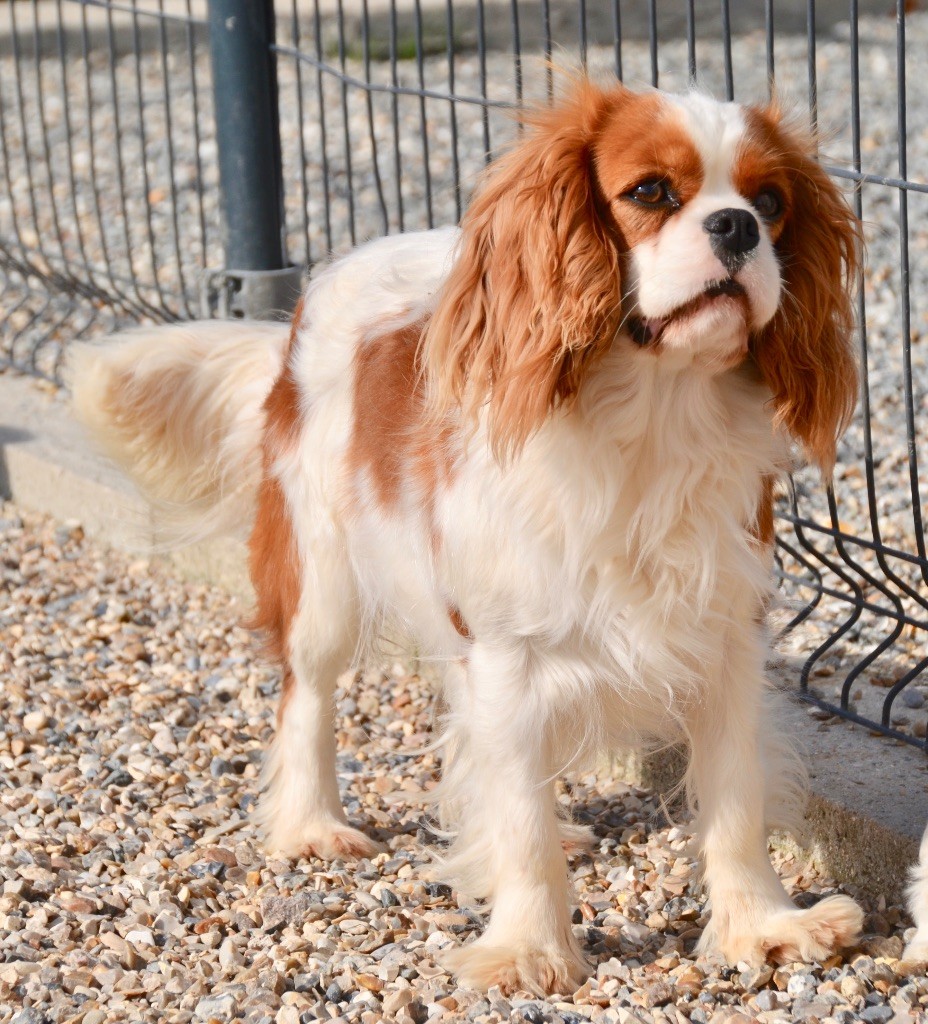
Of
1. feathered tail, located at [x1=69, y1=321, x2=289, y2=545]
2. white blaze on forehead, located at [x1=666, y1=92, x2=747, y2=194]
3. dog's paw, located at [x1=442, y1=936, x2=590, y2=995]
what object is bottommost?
dog's paw, located at [x1=442, y1=936, x2=590, y2=995]

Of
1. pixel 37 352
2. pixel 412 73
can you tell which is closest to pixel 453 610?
pixel 37 352

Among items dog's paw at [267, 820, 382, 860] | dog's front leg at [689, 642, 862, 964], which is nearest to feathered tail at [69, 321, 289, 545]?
dog's paw at [267, 820, 382, 860]

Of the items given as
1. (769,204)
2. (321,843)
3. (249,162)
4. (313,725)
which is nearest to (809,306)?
(769,204)

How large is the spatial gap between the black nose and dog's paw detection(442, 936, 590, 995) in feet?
4.05

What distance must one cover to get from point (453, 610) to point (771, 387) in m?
0.69

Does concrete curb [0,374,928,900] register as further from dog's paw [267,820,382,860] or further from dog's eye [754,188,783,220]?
dog's eye [754,188,783,220]

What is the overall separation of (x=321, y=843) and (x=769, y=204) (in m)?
1.62

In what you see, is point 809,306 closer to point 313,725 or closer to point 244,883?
point 313,725

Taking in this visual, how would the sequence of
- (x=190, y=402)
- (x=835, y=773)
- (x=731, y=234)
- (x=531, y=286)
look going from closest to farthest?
(x=731, y=234) < (x=531, y=286) < (x=835, y=773) < (x=190, y=402)

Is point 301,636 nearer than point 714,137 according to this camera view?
No

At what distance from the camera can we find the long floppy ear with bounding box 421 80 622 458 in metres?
2.33

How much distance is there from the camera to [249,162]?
15.3ft

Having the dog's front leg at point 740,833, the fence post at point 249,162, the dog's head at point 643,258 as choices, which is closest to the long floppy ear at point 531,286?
the dog's head at point 643,258

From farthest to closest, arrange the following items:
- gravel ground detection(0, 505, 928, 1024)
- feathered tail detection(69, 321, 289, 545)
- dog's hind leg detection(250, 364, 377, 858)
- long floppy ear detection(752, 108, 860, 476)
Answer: feathered tail detection(69, 321, 289, 545) < dog's hind leg detection(250, 364, 377, 858) < gravel ground detection(0, 505, 928, 1024) < long floppy ear detection(752, 108, 860, 476)
